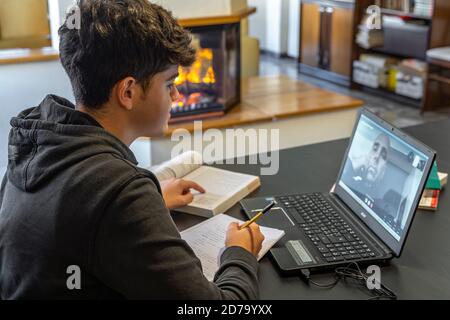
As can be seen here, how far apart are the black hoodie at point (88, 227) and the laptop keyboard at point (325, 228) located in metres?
0.26

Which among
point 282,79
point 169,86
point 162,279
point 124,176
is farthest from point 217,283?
point 282,79

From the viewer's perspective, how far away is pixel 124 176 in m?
0.95

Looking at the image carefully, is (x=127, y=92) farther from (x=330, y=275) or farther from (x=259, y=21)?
(x=259, y=21)

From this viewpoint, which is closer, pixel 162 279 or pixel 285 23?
pixel 162 279

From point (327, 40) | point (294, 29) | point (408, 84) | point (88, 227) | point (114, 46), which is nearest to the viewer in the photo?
point (88, 227)

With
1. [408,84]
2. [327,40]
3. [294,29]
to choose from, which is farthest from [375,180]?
[294,29]

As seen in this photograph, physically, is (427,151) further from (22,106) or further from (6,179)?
(22,106)

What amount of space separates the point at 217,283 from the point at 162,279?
166 millimetres

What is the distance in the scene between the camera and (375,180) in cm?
136

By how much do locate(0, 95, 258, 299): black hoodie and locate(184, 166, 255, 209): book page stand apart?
44cm

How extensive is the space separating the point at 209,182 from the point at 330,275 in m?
0.53

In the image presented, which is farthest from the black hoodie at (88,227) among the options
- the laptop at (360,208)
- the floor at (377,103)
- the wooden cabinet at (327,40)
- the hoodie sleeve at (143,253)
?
the wooden cabinet at (327,40)

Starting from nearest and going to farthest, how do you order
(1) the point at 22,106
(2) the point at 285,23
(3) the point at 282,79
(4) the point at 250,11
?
(1) the point at 22,106 → (4) the point at 250,11 → (3) the point at 282,79 → (2) the point at 285,23

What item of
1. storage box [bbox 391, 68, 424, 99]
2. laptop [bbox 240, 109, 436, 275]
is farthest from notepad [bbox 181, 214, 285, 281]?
storage box [bbox 391, 68, 424, 99]
